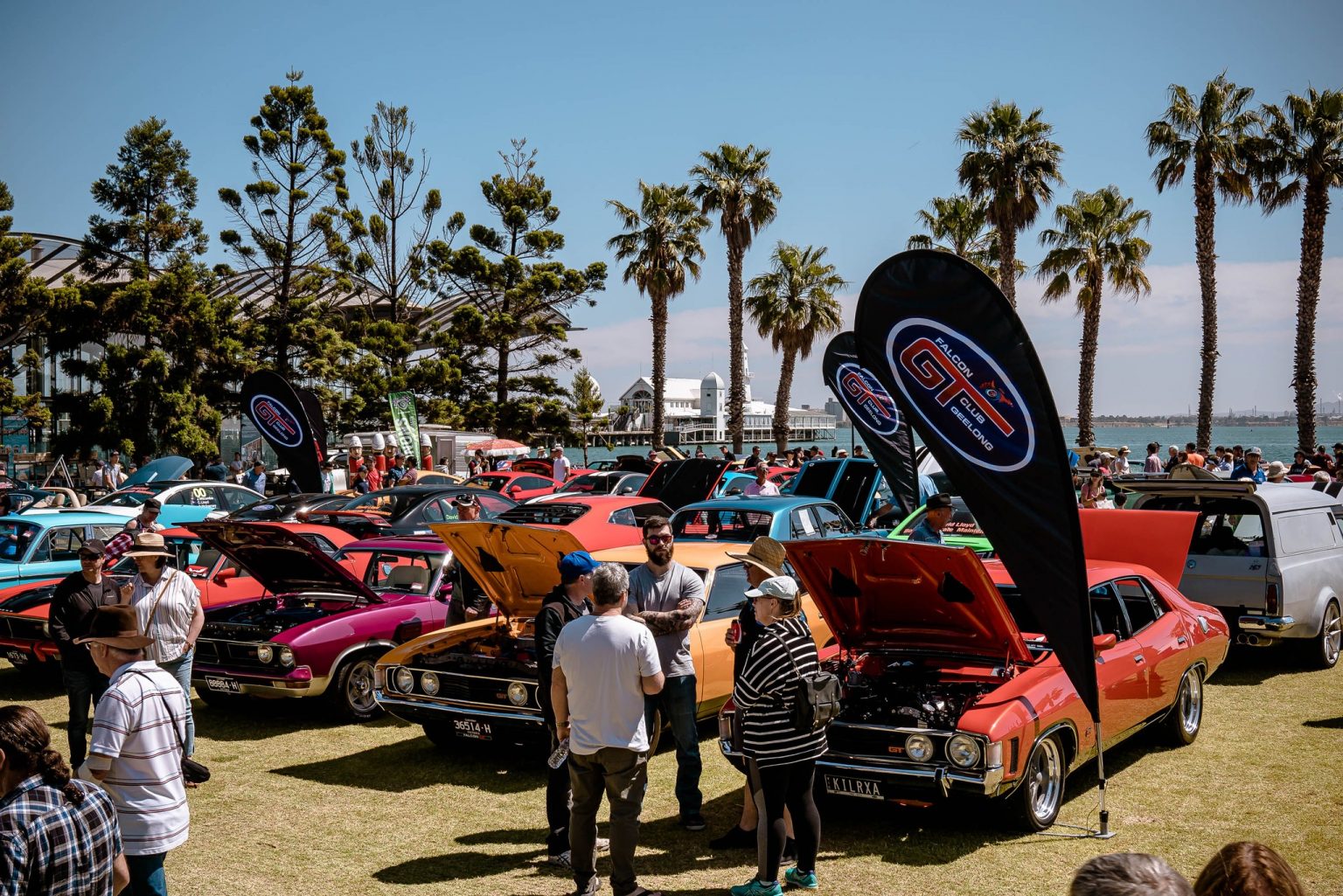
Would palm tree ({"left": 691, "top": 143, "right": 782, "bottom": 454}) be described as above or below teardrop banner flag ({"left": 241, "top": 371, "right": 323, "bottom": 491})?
above

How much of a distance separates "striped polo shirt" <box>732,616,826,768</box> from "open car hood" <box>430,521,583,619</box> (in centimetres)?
260

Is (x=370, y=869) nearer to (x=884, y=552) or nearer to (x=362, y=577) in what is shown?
(x=884, y=552)

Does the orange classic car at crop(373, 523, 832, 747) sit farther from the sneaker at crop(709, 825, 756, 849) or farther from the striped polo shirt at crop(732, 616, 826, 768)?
the striped polo shirt at crop(732, 616, 826, 768)

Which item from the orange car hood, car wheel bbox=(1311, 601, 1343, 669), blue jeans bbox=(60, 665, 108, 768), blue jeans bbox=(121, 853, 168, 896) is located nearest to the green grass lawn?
blue jeans bbox=(60, 665, 108, 768)

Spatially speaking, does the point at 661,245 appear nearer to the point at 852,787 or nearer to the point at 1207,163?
→ the point at 1207,163

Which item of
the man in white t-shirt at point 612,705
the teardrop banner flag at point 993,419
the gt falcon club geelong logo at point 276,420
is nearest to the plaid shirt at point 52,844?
the man in white t-shirt at point 612,705

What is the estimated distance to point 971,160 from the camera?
116 feet

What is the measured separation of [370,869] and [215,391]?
118ft

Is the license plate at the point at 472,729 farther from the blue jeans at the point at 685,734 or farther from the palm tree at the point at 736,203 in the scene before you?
the palm tree at the point at 736,203

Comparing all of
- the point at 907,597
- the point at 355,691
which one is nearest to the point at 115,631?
the point at 907,597

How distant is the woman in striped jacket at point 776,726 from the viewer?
5.43 meters

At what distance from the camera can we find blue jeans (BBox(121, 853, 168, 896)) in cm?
431

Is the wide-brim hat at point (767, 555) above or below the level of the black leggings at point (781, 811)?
above

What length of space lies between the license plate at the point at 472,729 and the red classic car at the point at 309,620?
72.0 inches
